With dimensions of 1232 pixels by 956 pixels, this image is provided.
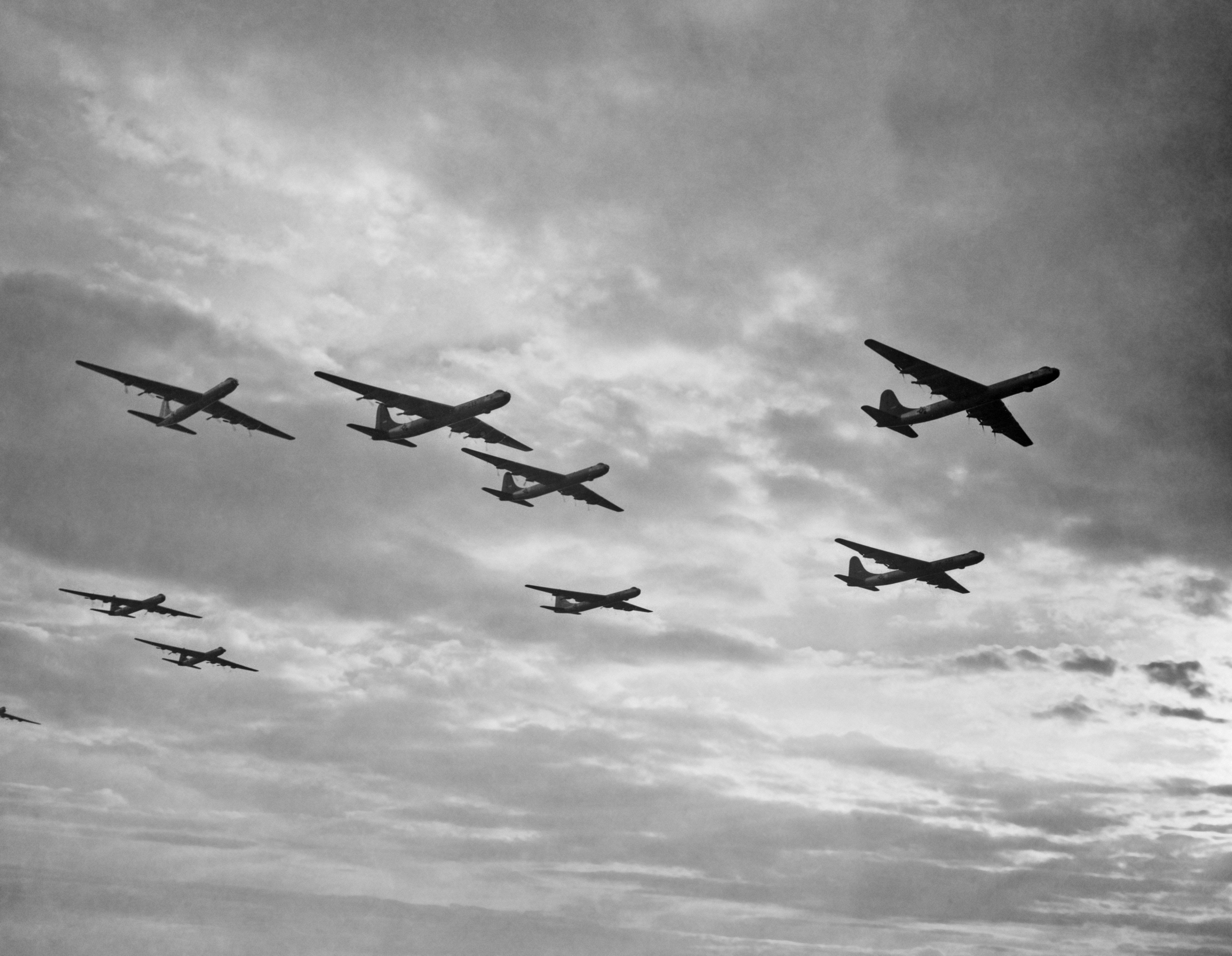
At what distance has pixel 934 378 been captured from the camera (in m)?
84.5

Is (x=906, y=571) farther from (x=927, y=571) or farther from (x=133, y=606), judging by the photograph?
(x=133, y=606)

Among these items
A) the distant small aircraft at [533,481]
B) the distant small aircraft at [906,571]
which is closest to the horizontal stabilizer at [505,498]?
the distant small aircraft at [533,481]

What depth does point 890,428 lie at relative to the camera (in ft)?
303

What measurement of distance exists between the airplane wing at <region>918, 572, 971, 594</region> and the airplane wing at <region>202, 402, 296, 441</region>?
2952 inches

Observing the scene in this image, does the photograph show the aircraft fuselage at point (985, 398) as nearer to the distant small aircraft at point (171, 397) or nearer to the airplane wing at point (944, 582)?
the airplane wing at point (944, 582)

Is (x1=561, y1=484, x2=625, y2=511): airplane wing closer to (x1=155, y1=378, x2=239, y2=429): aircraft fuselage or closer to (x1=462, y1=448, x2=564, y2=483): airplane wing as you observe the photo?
(x1=462, y1=448, x2=564, y2=483): airplane wing

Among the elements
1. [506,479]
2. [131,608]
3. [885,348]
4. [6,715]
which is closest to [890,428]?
[885,348]

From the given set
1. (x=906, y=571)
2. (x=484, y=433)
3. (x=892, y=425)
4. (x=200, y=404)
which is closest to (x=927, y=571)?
(x=906, y=571)

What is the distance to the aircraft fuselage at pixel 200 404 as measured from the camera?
→ 96.9 m

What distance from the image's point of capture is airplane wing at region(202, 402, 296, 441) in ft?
363

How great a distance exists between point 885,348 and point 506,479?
47678mm

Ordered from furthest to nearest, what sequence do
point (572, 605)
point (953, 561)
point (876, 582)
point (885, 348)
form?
point (572, 605)
point (876, 582)
point (953, 561)
point (885, 348)

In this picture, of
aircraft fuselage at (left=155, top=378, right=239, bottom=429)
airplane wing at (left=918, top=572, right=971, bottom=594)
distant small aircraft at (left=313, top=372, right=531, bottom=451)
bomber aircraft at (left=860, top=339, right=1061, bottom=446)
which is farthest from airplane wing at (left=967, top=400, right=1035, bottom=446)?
aircraft fuselage at (left=155, top=378, right=239, bottom=429)

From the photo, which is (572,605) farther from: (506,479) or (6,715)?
(6,715)
